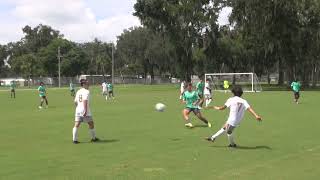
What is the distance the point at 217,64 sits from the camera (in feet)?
272

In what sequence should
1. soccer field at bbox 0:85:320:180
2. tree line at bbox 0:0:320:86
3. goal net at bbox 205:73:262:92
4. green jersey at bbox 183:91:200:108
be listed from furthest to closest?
goal net at bbox 205:73:262:92
tree line at bbox 0:0:320:86
green jersey at bbox 183:91:200:108
soccer field at bbox 0:85:320:180

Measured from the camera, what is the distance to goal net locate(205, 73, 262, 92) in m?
70.2

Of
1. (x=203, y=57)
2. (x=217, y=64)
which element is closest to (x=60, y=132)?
(x=203, y=57)

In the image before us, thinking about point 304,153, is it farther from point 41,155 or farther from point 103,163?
point 41,155

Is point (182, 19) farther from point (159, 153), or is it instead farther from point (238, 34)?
point (159, 153)

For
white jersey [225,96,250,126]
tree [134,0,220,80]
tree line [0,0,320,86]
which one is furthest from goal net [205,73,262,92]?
white jersey [225,96,250,126]

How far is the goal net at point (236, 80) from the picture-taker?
70.2 m

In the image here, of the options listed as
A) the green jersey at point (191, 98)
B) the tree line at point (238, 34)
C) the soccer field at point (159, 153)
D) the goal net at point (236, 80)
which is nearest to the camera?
the soccer field at point (159, 153)

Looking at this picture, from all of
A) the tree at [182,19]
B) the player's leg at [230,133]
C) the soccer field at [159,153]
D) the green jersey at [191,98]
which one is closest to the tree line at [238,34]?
the tree at [182,19]

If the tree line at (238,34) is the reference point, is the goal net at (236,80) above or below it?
below

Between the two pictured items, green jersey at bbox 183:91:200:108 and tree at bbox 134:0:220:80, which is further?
tree at bbox 134:0:220:80

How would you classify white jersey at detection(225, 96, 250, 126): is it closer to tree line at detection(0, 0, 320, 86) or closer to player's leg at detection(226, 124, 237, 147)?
player's leg at detection(226, 124, 237, 147)

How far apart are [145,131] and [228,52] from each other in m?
60.3

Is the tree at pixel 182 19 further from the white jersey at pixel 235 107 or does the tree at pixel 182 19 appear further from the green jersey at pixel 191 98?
the white jersey at pixel 235 107
